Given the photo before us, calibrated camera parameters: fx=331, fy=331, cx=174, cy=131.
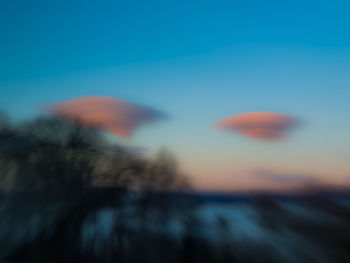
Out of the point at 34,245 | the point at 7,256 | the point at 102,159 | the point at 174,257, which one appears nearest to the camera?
the point at 7,256

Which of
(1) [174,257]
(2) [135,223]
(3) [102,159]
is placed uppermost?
(3) [102,159]

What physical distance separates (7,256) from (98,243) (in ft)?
15.7

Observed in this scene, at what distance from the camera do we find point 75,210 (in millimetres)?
21141

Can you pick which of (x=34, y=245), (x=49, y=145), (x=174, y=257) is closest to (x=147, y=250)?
(x=174, y=257)

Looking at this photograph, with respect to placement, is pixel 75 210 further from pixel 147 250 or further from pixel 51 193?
pixel 147 250

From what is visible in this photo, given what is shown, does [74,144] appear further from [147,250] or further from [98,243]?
[147,250]

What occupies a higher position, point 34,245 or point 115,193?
point 115,193

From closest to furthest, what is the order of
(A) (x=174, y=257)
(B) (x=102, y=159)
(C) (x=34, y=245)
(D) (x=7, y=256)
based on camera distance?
(D) (x=7, y=256) → (A) (x=174, y=257) → (C) (x=34, y=245) → (B) (x=102, y=159)

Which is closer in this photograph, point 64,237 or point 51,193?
point 64,237

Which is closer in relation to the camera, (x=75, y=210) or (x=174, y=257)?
(x=174, y=257)

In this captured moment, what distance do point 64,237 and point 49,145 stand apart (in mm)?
5936

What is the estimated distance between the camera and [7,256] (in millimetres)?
17266

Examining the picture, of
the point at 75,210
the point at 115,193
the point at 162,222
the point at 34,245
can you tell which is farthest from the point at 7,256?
the point at 162,222

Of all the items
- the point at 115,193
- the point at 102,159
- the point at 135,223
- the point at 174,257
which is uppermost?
the point at 102,159
